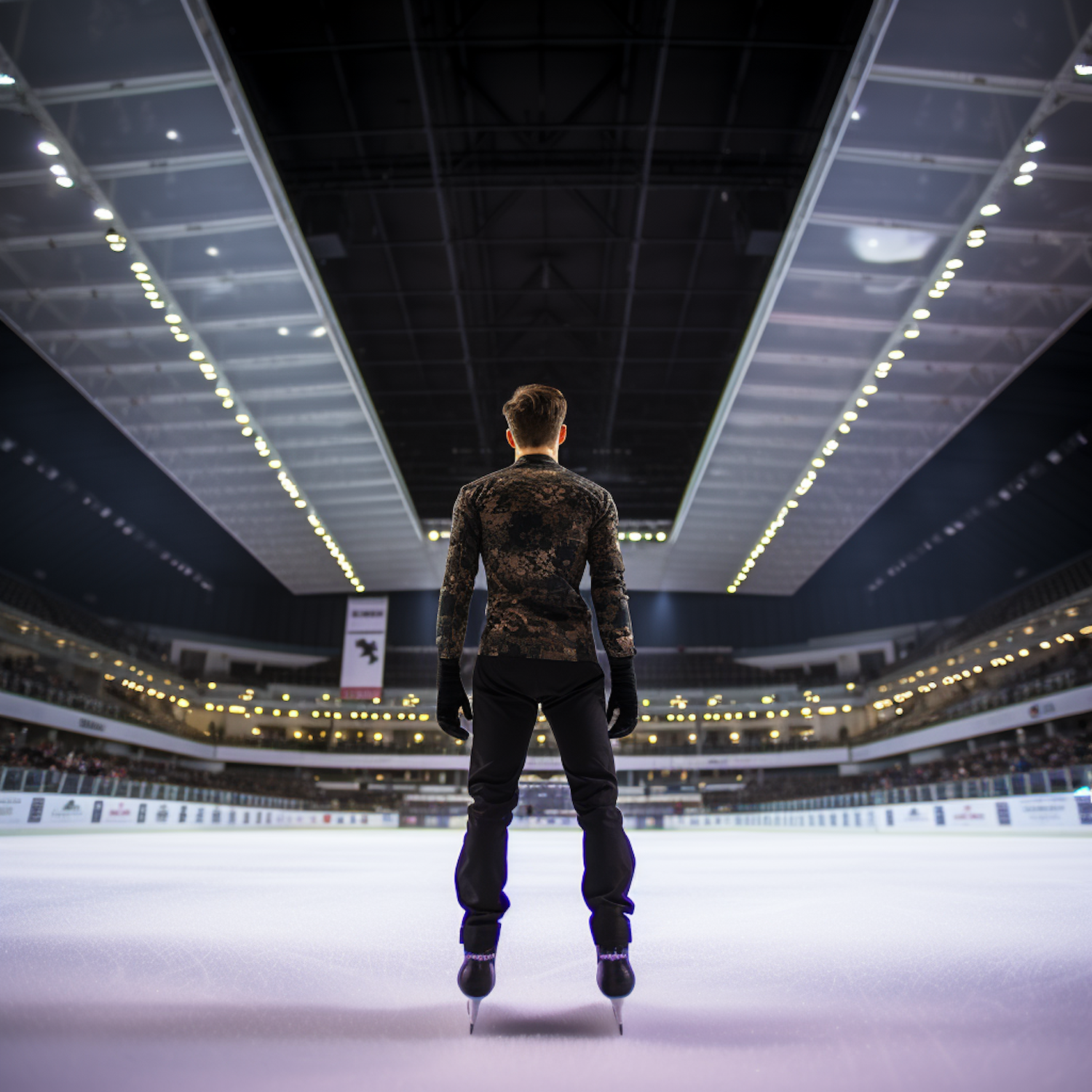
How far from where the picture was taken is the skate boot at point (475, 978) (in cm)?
207

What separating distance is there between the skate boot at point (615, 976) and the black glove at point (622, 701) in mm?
649

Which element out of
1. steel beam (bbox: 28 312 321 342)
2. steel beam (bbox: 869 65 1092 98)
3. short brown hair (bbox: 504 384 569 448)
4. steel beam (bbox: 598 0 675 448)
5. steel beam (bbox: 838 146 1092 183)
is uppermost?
steel beam (bbox: 598 0 675 448)

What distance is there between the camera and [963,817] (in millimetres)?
21422

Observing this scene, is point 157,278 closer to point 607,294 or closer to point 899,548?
point 607,294

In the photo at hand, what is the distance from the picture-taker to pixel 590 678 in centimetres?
255

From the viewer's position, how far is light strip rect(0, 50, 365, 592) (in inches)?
540

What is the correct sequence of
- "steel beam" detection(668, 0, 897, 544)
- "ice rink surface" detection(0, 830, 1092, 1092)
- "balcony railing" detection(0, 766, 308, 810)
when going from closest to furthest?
"ice rink surface" detection(0, 830, 1092, 1092) < "steel beam" detection(668, 0, 897, 544) < "balcony railing" detection(0, 766, 308, 810)

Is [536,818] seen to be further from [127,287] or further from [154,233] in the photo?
[154,233]

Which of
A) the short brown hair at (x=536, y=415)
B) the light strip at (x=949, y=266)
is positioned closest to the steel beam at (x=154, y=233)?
the light strip at (x=949, y=266)

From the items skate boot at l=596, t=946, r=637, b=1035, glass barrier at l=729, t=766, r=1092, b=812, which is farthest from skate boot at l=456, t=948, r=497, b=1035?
glass barrier at l=729, t=766, r=1092, b=812

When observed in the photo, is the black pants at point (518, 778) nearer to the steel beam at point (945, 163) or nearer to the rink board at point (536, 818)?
the steel beam at point (945, 163)

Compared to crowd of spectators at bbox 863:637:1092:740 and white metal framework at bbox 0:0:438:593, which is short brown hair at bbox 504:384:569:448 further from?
crowd of spectators at bbox 863:637:1092:740

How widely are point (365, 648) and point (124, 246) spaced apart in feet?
70.6

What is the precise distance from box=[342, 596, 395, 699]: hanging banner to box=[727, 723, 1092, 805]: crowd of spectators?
22425 millimetres
